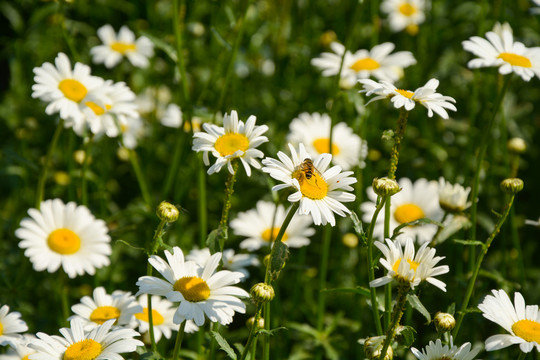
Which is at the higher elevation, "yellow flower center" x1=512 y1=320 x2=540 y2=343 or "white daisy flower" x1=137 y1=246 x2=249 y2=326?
"white daisy flower" x1=137 y1=246 x2=249 y2=326

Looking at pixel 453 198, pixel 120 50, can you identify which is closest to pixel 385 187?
pixel 453 198

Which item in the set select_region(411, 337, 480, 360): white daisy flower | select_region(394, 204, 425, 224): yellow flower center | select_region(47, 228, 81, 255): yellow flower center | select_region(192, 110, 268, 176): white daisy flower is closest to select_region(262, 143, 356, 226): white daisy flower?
select_region(192, 110, 268, 176): white daisy flower

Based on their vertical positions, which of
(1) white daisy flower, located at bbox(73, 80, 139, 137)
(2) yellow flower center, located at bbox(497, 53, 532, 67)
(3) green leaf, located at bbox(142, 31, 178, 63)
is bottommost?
(2) yellow flower center, located at bbox(497, 53, 532, 67)

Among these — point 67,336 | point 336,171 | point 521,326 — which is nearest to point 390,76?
point 336,171

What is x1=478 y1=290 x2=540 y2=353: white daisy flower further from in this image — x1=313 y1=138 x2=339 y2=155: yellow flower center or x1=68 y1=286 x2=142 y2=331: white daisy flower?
x1=313 y1=138 x2=339 y2=155: yellow flower center

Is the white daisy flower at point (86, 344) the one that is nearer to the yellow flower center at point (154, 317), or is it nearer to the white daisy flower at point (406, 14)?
the yellow flower center at point (154, 317)

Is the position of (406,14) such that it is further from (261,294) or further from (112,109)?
(261,294)

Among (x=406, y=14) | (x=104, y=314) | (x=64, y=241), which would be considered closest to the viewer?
(x=104, y=314)
